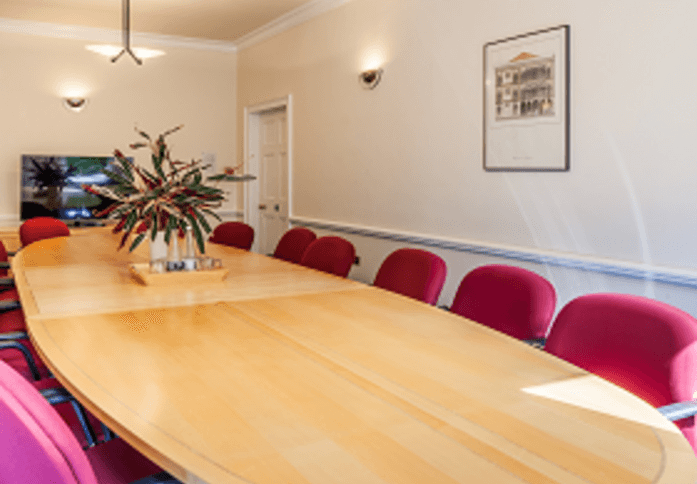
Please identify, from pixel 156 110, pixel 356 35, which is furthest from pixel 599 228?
pixel 156 110

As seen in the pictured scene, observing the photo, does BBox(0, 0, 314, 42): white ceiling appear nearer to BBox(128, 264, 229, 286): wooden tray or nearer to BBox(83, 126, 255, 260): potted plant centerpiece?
BBox(83, 126, 255, 260): potted plant centerpiece

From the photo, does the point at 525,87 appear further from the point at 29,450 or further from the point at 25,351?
the point at 29,450

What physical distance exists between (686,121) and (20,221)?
6.44 metres

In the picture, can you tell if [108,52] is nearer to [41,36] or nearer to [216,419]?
[41,36]

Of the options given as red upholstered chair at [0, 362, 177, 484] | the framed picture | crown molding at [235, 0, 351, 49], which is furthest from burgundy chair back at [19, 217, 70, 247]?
red upholstered chair at [0, 362, 177, 484]

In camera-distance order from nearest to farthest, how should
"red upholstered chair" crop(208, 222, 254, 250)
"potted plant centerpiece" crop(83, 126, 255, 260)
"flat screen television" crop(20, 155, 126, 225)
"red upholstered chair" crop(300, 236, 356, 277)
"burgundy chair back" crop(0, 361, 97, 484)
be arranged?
"burgundy chair back" crop(0, 361, 97, 484), "potted plant centerpiece" crop(83, 126, 255, 260), "red upholstered chair" crop(300, 236, 356, 277), "red upholstered chair" crop(208, 222, 254, 250), "flat screen television" crop(20, 155, 126, 225)

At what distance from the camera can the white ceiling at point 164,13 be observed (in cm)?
605

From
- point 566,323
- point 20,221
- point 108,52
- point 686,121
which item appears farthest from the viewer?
point 20,221

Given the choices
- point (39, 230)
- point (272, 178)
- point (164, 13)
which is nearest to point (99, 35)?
point (164, 13)

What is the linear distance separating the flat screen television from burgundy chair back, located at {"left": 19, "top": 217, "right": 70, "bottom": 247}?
4.51 feet

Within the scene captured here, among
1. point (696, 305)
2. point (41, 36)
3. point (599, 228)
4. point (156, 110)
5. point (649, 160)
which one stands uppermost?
point (41, 36)

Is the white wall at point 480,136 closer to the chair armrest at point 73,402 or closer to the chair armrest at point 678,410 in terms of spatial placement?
the chair armrest at point 678,410

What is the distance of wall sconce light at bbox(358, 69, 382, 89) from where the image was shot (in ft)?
17.3

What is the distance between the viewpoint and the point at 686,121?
302cm
